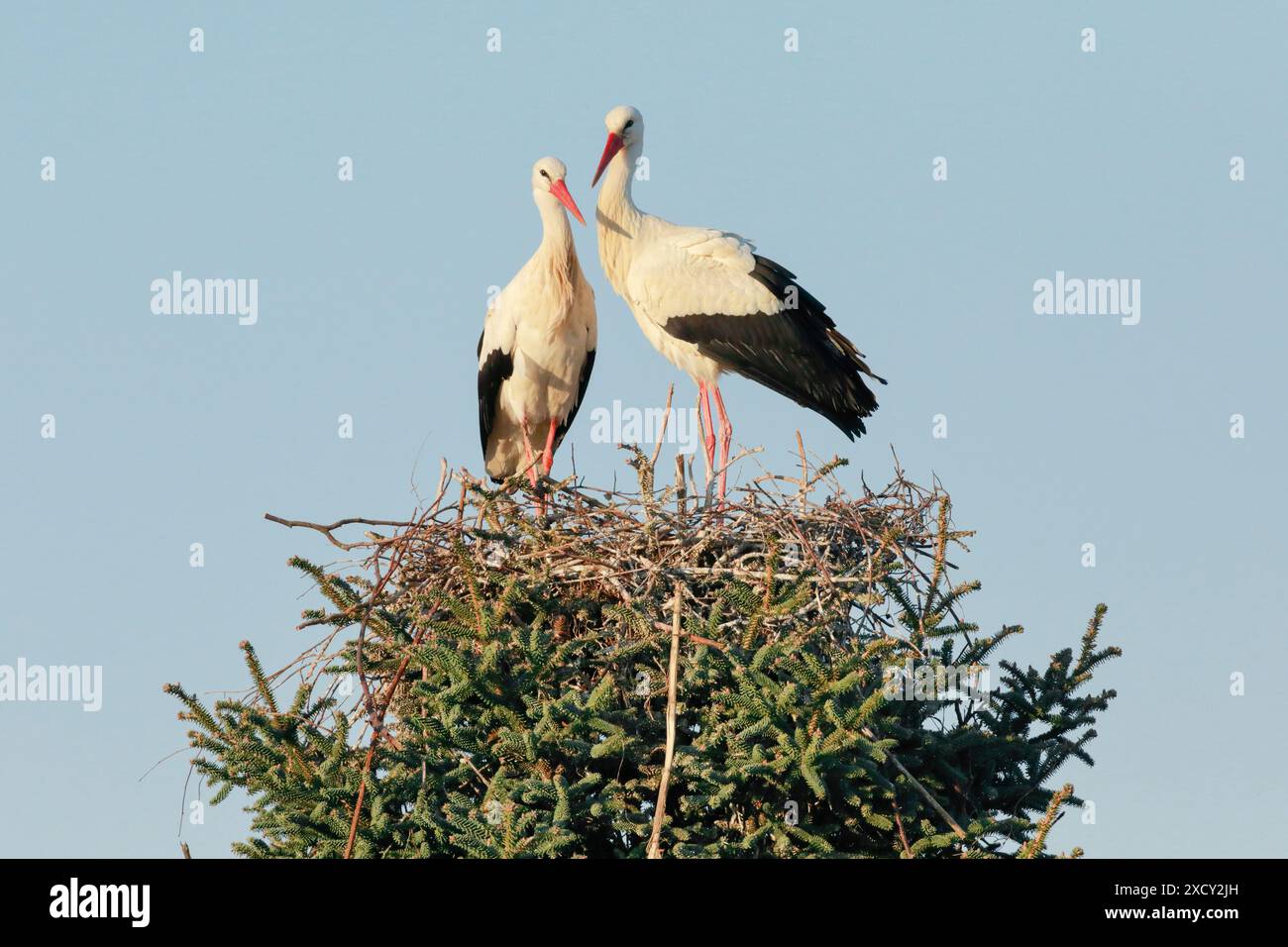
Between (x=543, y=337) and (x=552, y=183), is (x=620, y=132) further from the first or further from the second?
(x=543, y=337)

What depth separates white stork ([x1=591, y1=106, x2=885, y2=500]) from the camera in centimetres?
1056

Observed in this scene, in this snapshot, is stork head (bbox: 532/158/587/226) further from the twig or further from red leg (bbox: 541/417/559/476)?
the twig

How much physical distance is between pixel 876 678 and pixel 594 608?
1.43 metres

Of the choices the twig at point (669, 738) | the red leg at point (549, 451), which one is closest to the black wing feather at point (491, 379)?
the red leg at point (549, 451)

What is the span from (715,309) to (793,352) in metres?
0.53

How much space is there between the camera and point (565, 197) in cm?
1089

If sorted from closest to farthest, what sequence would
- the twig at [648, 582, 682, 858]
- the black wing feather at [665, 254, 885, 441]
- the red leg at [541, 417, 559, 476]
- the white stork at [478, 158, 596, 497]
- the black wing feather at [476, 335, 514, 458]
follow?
1. the twig at [648, 582, 682, 858]
2. the black wing feather at [665, 254, 885, 441]
3. the white stork at [478, 158, 596, 497]
4. the black wing feather at [476, 335, 514, 458]
5. the red leg at [541, 417, 559, 476]

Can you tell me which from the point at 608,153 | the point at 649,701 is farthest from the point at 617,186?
the point at 649,701

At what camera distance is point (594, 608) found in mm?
8297

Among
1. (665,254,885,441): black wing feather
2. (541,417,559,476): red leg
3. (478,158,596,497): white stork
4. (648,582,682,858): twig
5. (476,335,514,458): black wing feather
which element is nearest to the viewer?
(648,582,682,858): twig

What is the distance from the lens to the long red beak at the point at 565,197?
10.8 metres

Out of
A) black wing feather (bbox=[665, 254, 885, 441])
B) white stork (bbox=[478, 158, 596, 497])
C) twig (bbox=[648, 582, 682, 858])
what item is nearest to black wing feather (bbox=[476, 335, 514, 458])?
white stork (bbox=[478, 158, 596, 497])
